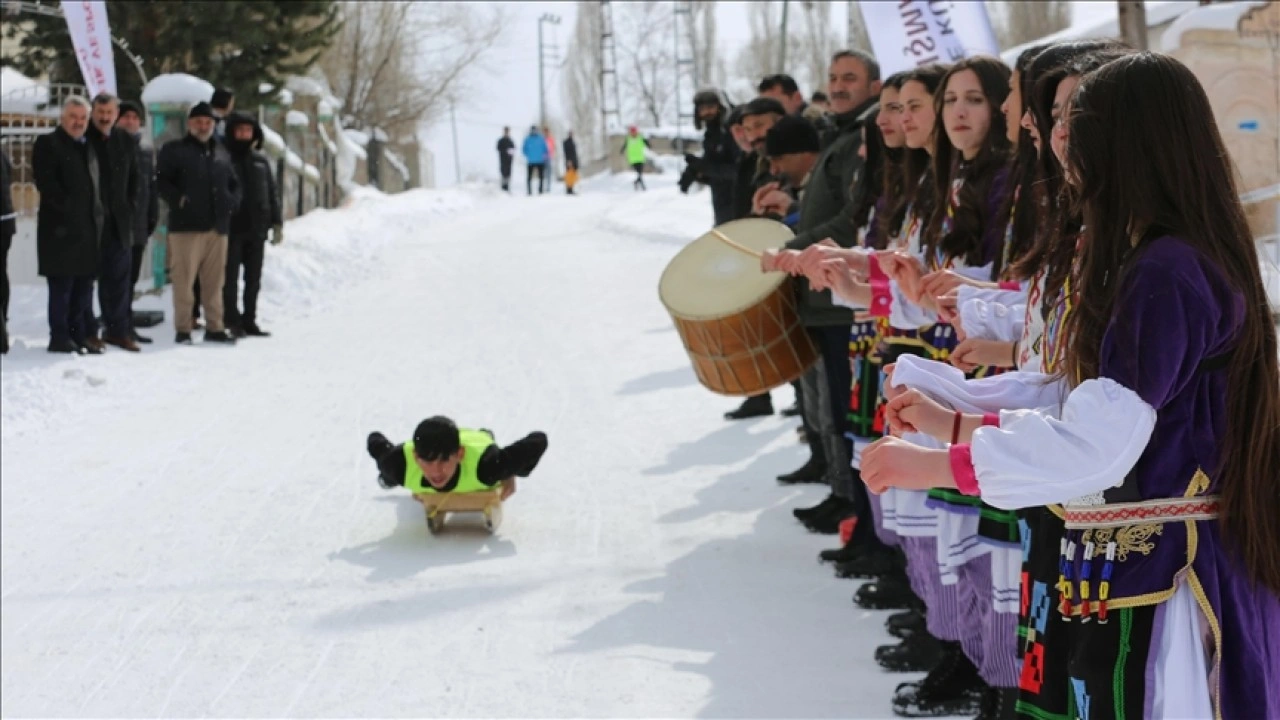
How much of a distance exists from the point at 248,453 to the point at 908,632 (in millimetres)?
4315

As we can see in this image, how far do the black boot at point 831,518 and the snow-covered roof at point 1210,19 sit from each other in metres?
7.74

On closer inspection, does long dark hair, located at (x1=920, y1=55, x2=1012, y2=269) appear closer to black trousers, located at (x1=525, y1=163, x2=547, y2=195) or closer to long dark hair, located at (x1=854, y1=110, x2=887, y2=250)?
long dark hair, located at (x1=854, y1=110, x2=887, y2=250)

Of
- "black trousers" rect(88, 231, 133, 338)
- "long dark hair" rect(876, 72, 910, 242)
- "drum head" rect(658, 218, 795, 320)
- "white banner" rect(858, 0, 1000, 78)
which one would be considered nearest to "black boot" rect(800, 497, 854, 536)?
"drum head" rect(658, 218, 795, 320)

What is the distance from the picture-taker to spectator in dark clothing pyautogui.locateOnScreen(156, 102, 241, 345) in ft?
38.7

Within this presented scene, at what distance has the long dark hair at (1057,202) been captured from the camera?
2.81 m

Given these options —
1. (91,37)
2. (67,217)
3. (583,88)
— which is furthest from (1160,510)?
(583,88)

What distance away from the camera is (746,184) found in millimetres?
9086

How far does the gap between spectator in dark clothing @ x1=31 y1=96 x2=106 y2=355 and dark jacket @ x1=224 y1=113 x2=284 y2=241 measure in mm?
1670

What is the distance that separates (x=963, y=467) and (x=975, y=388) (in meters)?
0.34

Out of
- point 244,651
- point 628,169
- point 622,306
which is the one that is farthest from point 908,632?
point 628,169

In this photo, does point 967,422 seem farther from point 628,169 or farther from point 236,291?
point 628,169

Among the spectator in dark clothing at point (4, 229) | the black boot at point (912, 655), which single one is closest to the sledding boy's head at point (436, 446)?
the black boot at point (912, 655)

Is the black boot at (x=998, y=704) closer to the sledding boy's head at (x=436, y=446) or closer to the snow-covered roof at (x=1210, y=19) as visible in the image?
the sledding boy's head at (x=436, y=446)

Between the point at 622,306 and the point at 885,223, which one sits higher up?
the point at 885,223
